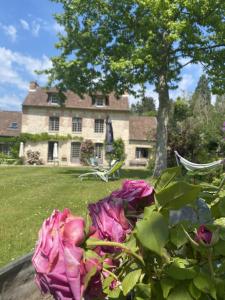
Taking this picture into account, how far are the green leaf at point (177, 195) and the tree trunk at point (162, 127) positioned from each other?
20.2m

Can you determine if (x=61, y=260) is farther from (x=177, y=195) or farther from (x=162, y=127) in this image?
(x=162, y=127)

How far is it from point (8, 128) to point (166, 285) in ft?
166

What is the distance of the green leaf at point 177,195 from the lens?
82cm

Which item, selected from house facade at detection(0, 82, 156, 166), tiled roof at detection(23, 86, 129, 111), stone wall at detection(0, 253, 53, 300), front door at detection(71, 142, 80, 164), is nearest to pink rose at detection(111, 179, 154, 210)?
stone wall at detection(0, 253, 53, 300)

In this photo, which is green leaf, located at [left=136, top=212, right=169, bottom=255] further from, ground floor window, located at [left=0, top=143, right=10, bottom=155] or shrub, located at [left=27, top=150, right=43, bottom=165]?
ground floor window, located at [left=0, top=143, right=10, bottom=155]

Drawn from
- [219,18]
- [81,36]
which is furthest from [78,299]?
[81,36]

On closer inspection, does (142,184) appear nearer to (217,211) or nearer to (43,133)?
(217,211)

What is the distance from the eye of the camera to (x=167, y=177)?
34.8 inches

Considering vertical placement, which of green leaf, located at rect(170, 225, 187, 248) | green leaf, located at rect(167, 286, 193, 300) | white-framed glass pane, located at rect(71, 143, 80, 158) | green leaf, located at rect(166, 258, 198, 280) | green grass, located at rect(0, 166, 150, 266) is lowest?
green grass, located at rect(0, 166, 150, 266)

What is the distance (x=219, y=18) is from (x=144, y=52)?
3.72 meters

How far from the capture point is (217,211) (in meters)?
0.96

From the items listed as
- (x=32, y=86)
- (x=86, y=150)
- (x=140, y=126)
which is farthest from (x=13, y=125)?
(x=140, y=126)

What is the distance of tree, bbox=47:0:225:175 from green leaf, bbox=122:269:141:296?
1821 cm

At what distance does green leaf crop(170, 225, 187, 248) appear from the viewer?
31.2 inches
